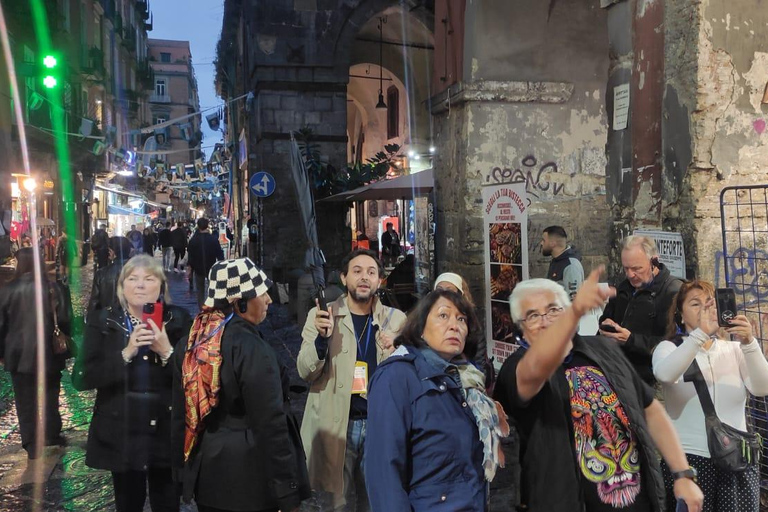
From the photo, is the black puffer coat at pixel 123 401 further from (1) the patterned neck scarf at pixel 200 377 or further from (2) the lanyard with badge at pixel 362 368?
(2) the lanyard with badge at pixel 362 368

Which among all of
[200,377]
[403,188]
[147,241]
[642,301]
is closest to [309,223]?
[642,301]

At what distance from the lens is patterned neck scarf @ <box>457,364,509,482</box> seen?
2.26 meters

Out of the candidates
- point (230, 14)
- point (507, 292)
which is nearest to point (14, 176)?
point (230, 14)

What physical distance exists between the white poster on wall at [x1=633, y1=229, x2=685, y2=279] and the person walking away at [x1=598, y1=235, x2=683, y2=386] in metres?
0.46

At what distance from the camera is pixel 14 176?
1989 centimetres

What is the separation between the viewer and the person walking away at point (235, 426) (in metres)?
2.72

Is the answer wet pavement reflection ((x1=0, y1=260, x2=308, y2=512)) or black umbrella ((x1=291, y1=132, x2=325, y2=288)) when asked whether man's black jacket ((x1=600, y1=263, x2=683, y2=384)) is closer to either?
black umbrella ((x1=291, y1=132, x2=325, y2=288))

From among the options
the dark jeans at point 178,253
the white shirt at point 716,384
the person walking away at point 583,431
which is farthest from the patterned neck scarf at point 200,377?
the dark jeans at point 178,253

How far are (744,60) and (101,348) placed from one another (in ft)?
13.7

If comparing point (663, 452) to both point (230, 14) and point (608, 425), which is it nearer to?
point (608, 425)

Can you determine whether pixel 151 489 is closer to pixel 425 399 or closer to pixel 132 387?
Result: pixel 132 387

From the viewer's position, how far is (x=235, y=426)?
2.78 meters

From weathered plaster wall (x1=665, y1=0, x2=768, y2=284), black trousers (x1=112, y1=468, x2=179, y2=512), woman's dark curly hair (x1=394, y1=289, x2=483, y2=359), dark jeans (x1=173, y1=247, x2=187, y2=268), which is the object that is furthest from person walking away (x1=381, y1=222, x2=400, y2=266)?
woman's dark curly hair (x1=394, y1=289, x2=483, y2=359)

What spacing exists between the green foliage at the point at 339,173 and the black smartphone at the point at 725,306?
12.2 meters
